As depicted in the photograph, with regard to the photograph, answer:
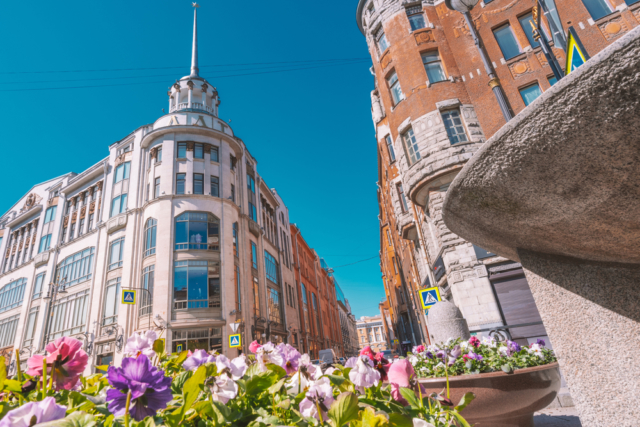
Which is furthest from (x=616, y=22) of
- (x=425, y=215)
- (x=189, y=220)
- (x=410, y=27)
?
(x=189, y=220)

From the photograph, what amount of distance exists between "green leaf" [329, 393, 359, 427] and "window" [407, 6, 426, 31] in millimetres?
19117

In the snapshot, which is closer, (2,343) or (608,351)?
(608,351)

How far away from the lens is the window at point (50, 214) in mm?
36562

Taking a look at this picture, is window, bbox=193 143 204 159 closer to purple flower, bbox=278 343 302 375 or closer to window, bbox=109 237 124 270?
window, bbox=109 237 124 270

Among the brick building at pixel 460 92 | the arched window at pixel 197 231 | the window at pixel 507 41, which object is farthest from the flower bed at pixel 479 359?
the arched window at pixel 197 231

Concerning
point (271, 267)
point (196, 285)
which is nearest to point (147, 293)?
point (196, 285)

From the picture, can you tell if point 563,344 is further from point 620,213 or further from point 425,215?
point 425,215

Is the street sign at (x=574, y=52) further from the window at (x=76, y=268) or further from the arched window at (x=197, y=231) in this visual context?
the window at (x=76, y=268)

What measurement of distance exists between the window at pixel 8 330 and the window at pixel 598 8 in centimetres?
4987

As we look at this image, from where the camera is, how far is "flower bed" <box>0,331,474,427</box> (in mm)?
971

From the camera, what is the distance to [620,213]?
1878 millimetres

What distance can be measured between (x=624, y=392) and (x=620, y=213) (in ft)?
4.64

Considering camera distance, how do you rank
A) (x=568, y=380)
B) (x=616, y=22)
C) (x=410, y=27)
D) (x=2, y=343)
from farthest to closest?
1. (x=2, y=343)
2. (x=410, y=27)
3. (x=616, y=22)
4. (x=568, y=380)

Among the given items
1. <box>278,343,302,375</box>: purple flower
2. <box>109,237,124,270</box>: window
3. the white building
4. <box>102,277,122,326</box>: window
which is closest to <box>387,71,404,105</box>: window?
<box>278,343,302,375</box>: purple flower
